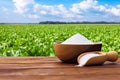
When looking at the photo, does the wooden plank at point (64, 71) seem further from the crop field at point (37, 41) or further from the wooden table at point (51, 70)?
the crop field at point (37, 41)

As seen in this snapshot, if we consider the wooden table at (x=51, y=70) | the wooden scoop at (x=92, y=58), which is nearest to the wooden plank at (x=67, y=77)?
the wooden table at (x=51, y=70)

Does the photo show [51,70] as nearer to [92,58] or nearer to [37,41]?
[92,58]

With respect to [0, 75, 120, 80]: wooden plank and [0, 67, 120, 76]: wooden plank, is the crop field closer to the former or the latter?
[0, 67, 120, 76]: wooden plank

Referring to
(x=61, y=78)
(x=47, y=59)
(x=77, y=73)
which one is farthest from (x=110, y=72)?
(x=47, y=59)

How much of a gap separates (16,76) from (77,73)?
0.80ft

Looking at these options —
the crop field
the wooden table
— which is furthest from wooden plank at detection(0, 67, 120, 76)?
the crop field

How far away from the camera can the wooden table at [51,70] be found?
1575mm

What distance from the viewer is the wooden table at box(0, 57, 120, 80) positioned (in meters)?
1.58

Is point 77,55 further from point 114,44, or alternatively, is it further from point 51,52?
point 114,44

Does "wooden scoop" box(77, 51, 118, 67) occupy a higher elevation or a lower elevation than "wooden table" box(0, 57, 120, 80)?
higher

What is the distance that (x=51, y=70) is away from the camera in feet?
5.79

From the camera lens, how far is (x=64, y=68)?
182 centimetres

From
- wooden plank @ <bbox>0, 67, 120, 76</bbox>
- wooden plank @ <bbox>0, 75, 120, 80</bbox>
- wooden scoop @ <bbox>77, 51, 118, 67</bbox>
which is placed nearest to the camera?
wooden plank @ <bbox>0, 75, 120, 80</bbox>

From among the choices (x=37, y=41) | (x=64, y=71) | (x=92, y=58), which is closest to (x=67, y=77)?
(x=64, y=71)
